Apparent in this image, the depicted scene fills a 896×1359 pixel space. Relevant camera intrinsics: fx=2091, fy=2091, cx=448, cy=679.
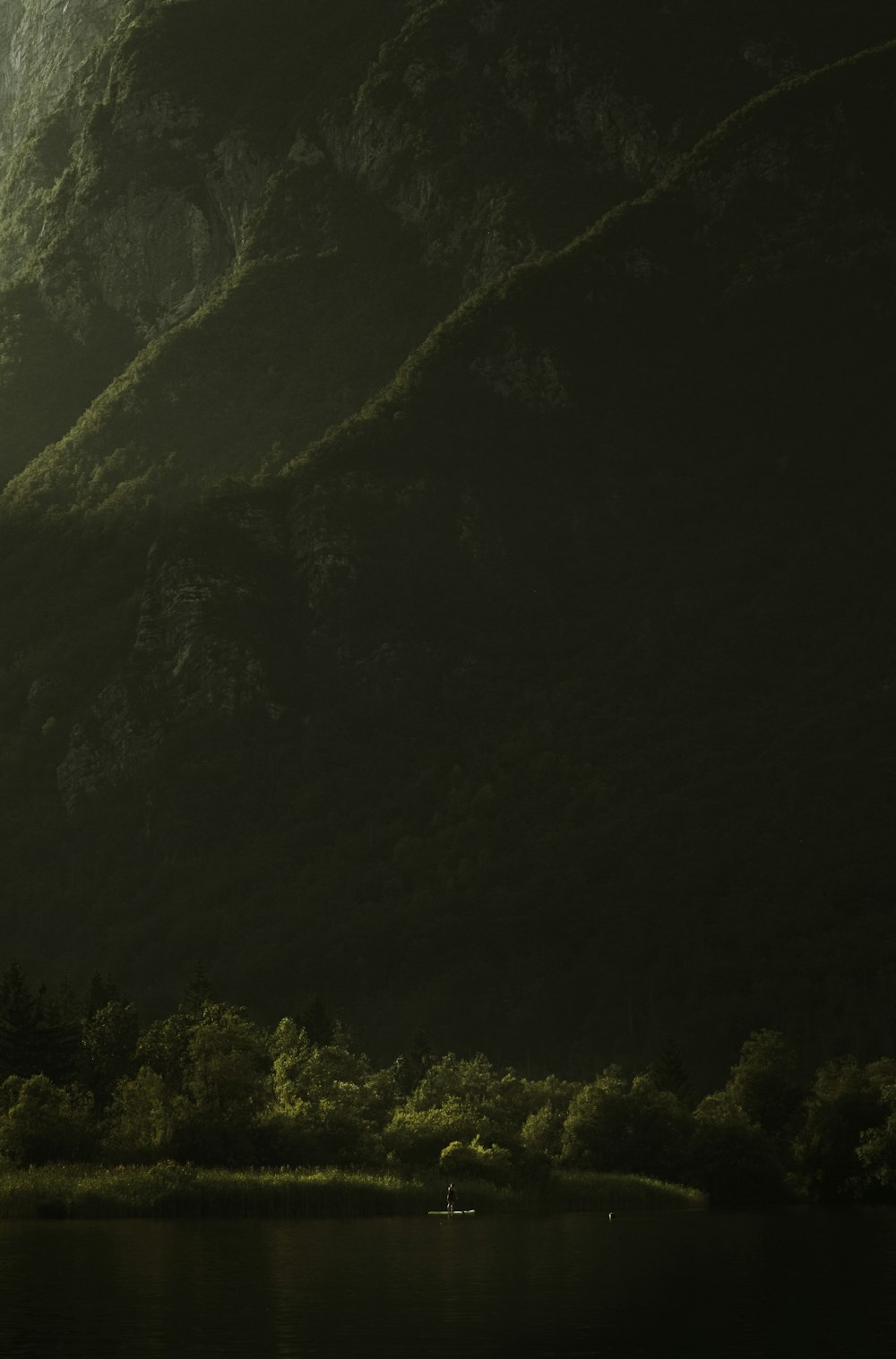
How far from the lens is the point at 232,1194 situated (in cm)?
10956

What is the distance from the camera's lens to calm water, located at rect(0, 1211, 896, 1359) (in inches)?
2302

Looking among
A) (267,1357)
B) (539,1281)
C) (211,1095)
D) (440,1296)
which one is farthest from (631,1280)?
(211,1095)

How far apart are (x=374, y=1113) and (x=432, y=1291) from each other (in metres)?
64.8

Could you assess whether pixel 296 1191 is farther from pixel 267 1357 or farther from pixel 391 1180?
pixel 267 1357

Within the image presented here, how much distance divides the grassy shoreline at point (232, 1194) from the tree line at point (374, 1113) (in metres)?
3.09

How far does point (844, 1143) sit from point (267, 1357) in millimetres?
106896

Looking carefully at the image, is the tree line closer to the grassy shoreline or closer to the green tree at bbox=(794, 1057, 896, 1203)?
the green tree at bbox=(794, 1057, 896, 1203)

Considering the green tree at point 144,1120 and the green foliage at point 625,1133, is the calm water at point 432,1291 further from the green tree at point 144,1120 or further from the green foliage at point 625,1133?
the green foliage at point 625,1133

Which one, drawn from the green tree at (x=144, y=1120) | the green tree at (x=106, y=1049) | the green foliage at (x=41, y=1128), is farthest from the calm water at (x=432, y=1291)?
the green tree at (x=106, y=1049)

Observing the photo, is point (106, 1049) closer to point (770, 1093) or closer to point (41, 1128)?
point (41, 1128)

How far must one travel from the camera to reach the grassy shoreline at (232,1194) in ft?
345

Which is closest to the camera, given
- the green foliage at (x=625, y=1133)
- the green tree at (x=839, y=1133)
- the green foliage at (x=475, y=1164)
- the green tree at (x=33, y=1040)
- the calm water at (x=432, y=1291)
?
the calm water at (x=432, y=1291)

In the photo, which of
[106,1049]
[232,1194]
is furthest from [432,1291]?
[106,1049]

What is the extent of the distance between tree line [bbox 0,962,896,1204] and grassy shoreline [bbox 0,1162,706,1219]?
3086 mm
